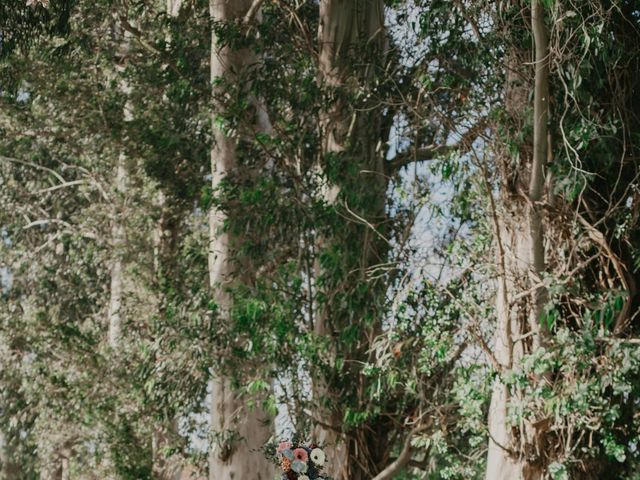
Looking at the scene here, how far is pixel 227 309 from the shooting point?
11438mm

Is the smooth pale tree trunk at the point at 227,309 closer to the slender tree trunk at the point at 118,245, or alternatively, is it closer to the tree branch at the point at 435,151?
the tree branch at the point at 435,151

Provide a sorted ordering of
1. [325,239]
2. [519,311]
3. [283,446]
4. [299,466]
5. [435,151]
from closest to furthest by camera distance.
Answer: [299,466]
[283,446]
[519,311]
[435,151]
[325,239]

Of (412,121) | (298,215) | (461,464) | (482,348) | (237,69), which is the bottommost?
(461,464)

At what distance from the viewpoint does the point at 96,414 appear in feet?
42.7

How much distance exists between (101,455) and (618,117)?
7.14 meters

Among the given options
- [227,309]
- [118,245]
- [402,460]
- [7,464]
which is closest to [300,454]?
[402,460]

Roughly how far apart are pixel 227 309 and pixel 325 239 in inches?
48.7

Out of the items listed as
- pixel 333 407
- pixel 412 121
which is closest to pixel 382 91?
pixel 412 121

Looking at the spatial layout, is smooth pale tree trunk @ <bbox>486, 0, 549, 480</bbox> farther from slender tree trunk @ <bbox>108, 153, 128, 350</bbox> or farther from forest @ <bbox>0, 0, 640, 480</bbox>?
slender tree trunk @ <bbox>108, 153, 128, 350</bbox>

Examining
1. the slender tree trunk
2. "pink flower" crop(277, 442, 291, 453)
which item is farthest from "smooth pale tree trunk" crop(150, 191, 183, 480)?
"pink flower" crop(277, 442, 291, 453)

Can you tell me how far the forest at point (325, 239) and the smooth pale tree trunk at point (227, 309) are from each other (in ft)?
0.10

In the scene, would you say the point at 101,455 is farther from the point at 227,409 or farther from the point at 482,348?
the point at 482,348

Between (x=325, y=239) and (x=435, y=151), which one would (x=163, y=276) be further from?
(x=435, y=151)

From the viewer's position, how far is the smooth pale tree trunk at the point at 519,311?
27.9 ft
